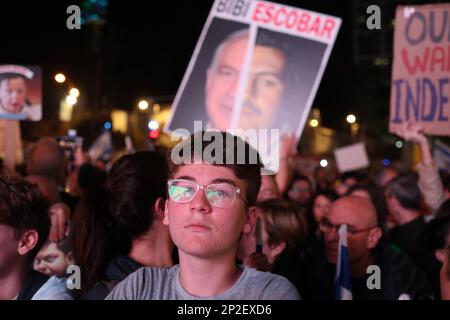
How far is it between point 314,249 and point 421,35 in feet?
7.30

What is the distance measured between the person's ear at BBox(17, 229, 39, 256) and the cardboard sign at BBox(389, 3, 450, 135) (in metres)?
3.65

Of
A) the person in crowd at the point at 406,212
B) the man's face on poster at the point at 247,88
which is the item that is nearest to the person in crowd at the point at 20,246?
the man's face on poster at the point at 247,88

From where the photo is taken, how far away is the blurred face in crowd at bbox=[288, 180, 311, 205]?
7.74m

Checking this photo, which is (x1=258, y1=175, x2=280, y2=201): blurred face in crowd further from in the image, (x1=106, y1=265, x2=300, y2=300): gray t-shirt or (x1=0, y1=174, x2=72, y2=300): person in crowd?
(x1=106, y1=265, x2=300, y2=300): gray t-shirt

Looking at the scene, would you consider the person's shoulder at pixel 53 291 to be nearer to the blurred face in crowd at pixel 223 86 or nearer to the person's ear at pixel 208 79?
the blurred face in crowd at pixel 223 86

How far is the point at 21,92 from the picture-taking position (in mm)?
5457

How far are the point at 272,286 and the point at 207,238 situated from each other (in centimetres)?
25

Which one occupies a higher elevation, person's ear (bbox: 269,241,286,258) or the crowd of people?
the crowd of people

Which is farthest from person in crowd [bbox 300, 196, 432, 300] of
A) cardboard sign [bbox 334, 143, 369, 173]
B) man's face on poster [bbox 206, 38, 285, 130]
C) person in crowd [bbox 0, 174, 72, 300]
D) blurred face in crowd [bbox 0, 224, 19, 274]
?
cardboard sign [bbox 334, 143, 369, 173]

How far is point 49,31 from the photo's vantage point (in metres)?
26.5

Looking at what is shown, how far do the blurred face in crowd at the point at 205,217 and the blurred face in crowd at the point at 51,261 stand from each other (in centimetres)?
189

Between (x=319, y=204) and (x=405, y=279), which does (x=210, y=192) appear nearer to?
(x=405, y=279)
